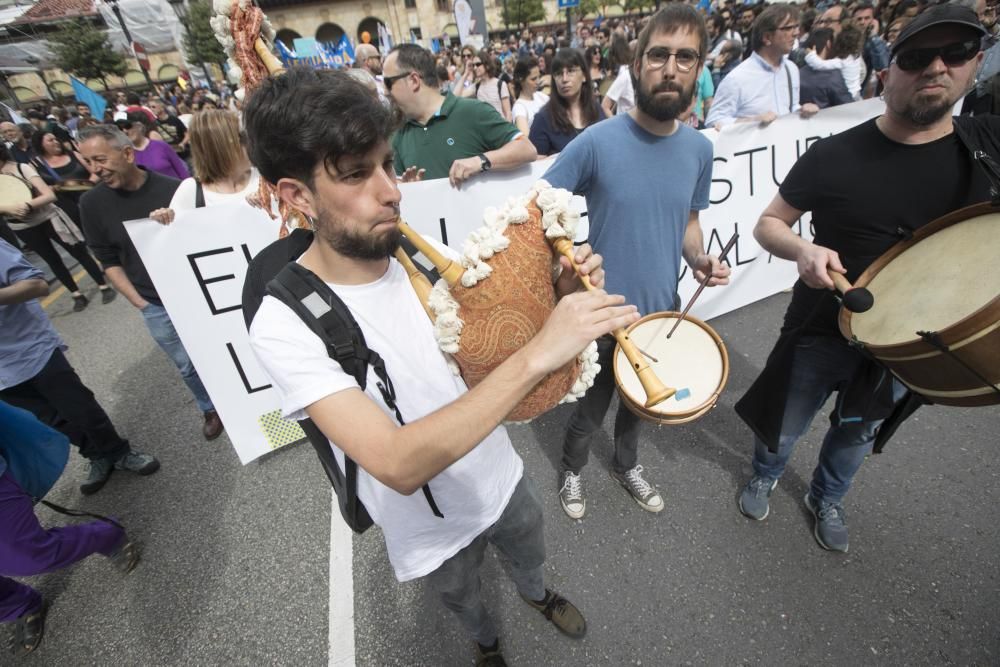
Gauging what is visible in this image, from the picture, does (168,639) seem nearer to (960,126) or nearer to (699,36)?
(699,36)

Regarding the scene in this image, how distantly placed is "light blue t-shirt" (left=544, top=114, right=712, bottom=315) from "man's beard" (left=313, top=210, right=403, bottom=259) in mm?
1188

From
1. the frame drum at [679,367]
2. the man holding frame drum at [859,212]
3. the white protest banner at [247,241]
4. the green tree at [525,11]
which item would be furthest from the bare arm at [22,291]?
the green tree at [525,11]

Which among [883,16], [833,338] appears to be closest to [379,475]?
[833,338]

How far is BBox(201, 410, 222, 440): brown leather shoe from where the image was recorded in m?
3.30

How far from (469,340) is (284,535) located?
222cm

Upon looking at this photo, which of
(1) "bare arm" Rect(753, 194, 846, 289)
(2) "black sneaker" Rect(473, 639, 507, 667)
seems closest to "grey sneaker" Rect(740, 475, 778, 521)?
(1) "bare arm" Rect(753, 194, 846, 289)

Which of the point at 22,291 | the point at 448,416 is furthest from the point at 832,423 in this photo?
the point at 22,291

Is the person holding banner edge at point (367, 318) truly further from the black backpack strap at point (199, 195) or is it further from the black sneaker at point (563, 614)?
the black backpack strap at point (199, 195)

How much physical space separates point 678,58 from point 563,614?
8.12 ft

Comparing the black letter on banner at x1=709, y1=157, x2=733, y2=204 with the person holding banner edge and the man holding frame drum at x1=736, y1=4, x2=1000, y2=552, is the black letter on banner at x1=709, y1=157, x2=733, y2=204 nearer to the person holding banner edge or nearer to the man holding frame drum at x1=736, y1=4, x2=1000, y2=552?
the man holding frame drum at x1=736, y1=4, x2=1000, y2=552

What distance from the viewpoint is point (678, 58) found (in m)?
1.87

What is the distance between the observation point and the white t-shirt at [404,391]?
98cm

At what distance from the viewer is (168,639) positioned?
82.4 inches

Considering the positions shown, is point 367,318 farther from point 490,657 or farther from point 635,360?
point 490,657
